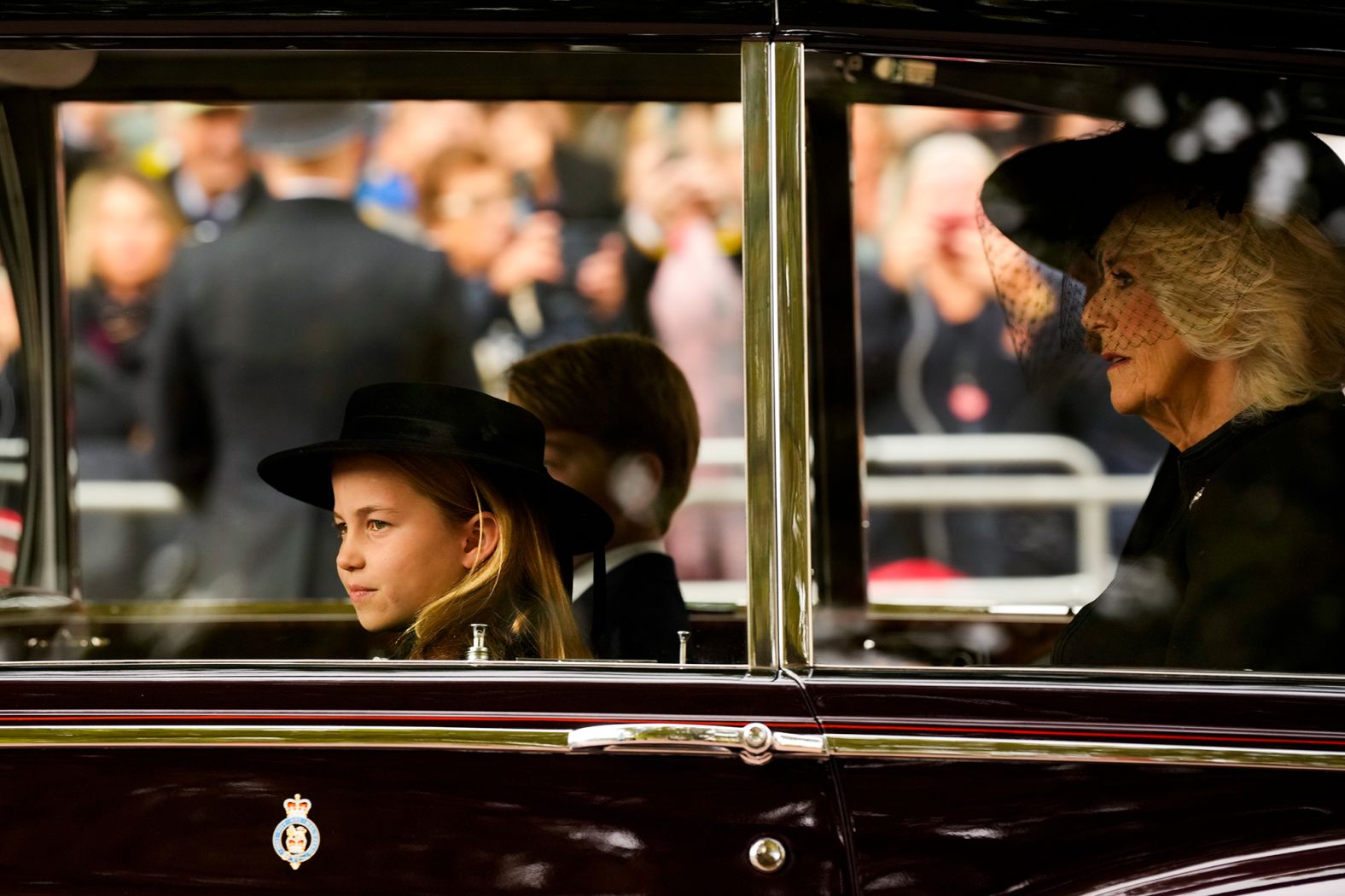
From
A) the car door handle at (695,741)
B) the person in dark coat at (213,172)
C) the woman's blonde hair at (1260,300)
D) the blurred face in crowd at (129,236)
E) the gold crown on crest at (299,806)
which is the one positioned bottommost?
the gold crown on crest at (299,806)

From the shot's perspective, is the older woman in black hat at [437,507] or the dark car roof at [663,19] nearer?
the dark car roof at [663,19]

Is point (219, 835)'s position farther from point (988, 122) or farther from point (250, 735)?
point (988, 122)

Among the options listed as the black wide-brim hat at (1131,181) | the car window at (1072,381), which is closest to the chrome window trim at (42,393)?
the car window at (1072,381)

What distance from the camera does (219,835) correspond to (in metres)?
1.58

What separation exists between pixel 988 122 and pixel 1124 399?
521mm

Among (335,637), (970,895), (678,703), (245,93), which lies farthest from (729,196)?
(970,895)

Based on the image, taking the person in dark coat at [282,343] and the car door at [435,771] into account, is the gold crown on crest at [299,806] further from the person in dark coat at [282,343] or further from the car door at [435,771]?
the person in dark coat at [282,343]

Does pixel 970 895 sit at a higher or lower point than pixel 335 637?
lower

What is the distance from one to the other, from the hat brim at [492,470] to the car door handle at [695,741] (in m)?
0.55

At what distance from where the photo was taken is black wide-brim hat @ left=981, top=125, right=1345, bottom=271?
2006 millimetres

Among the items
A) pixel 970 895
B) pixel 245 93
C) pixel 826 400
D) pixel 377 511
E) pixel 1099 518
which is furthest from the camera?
pixel 826 400

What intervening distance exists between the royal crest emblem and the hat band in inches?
22.8

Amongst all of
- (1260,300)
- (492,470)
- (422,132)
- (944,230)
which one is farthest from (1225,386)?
(422,132)

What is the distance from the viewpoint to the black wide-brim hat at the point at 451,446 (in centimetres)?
205
